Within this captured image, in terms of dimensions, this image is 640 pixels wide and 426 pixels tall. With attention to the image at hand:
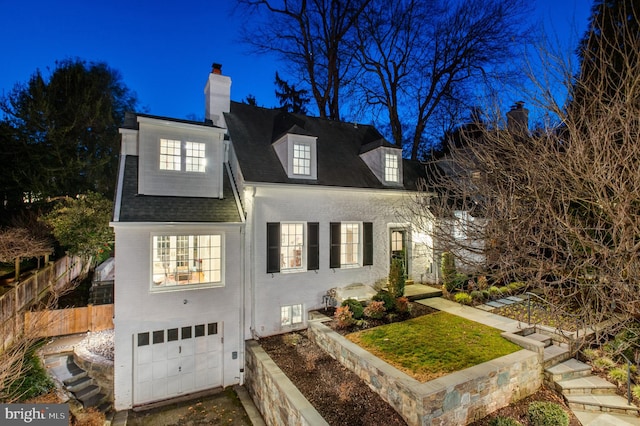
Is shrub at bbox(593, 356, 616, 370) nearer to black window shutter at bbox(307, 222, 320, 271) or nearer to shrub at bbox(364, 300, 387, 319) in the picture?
shrub at bbox(364, 300, 387, 319)

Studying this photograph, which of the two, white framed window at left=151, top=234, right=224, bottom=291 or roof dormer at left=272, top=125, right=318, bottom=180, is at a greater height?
roof dormer at left=272, top=125, right=318, bottom=180

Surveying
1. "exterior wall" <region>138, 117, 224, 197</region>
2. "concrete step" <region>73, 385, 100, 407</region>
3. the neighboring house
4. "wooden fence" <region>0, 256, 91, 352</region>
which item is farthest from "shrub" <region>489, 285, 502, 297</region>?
"wooden fence" <region>0, 256, 91, 352</region>

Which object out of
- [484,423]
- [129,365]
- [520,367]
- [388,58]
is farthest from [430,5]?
[129,365]

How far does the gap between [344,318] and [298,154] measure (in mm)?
5838

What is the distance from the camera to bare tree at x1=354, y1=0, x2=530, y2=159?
56.0 ft

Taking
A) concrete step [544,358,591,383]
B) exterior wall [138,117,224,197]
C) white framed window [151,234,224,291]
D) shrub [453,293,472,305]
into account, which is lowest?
concrete step [544,358,591,383]

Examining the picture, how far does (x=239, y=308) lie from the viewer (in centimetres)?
956

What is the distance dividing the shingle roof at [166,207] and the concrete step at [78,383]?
5.41 meters

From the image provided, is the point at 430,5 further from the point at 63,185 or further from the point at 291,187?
the point at 63,185

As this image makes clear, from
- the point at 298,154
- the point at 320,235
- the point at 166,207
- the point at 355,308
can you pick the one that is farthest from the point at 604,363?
the point at 166,207

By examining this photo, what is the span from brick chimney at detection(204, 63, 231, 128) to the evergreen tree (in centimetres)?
1384

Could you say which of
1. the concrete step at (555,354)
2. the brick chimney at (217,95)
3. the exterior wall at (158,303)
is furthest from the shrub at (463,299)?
the brick chimney at (217,95)

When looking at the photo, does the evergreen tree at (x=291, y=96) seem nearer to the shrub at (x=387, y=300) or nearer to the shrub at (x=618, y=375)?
the shrub at (x=387, y=300)

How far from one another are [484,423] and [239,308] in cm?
690
